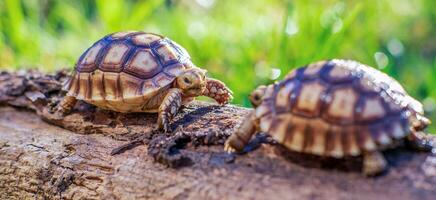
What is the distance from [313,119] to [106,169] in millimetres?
853

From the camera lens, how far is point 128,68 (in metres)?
2.46

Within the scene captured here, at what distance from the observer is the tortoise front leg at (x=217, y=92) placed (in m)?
2.63

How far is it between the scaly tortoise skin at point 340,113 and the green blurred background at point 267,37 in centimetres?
167

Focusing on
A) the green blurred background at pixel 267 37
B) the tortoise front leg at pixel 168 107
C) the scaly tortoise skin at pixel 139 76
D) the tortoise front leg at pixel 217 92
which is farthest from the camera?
the green blurred background at pixel 267 37

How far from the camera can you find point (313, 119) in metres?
1.81

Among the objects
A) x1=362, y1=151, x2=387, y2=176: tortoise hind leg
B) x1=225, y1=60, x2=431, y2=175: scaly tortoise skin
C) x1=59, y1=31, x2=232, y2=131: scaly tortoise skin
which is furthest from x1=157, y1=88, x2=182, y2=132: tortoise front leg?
x1=362, y1=151, x2=387, y2=176: tortoise hind leg

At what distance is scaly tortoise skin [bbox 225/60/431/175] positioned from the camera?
175 centimetres

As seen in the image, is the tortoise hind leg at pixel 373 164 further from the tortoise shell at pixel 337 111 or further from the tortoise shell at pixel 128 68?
the tortoise shell at pixel 128 68

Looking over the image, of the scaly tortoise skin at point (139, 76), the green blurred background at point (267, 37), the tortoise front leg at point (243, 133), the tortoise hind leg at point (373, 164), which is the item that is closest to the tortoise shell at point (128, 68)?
the scaly tortoise skin at point (139, 76)

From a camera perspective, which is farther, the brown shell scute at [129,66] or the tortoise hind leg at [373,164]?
the brown shell scute at [129,66]

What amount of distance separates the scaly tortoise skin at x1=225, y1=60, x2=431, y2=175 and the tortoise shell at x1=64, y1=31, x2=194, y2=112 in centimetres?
65

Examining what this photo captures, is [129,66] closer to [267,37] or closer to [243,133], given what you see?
[243,133]

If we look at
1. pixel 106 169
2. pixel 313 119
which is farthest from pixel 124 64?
pixel 313 119

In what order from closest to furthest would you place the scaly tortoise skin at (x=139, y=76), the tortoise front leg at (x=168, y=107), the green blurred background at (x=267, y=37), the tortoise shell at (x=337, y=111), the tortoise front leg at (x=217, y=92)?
the tortoise shell at (x=337, y=111) → the tortoise front leg at (x=168, y=107) → the scaly tortoise skin at (x=139, y=76) → the tortoise front leg at (x=217, y=92) → the green blurred background at (x=267, y=37)
